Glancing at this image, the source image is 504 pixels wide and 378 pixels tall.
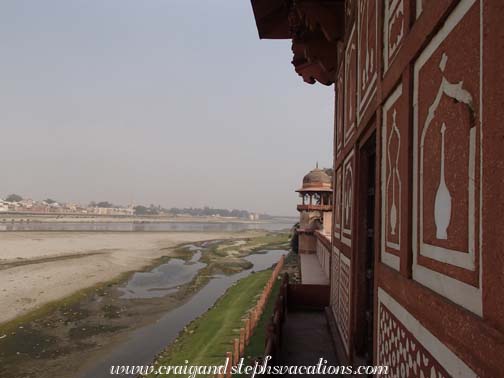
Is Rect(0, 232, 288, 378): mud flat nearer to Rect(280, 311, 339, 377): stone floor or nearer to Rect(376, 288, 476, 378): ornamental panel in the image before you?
Rect(280, 311, 339, 377): stone floor

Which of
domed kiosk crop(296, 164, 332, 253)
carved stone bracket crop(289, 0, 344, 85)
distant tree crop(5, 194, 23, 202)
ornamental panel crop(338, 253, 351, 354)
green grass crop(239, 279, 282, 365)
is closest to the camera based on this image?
ornamental panel crop(338, 253, 351, 354)

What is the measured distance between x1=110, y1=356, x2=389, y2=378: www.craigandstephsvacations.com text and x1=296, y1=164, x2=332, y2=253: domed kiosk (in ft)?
50.5

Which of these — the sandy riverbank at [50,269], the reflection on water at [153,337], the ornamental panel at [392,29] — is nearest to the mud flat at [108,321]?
the reflection on water at [153,337]

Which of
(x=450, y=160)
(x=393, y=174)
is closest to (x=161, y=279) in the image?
(x=393, y=174)

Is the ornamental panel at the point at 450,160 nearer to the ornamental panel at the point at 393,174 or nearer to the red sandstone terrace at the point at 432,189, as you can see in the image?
the red sandstone terrace at the point at 432,189

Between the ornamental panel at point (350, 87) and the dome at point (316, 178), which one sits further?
the dome at point (316, 178)

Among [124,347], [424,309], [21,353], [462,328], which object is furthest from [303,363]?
[21,353]

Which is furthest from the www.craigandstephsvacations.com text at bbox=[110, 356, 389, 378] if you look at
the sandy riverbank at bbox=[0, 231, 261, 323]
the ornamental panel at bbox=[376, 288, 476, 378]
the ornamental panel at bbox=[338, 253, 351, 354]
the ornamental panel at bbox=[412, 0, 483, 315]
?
the sandy riverbank at bbox=[0, 231, 261, 323]

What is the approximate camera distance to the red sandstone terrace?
1.54 meters

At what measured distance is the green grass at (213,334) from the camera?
483 inches

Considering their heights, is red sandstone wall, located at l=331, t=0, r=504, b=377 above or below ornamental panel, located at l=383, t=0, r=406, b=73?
below

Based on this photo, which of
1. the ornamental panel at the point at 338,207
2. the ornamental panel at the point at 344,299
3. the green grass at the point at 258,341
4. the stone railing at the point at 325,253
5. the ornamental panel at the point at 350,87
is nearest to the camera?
the ornamental panel at the point at 350,87

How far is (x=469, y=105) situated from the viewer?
176cm

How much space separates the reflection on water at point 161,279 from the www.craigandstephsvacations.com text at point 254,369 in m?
9.79
